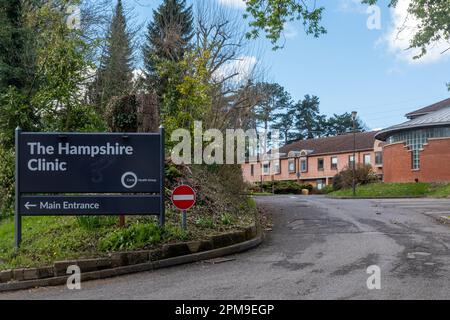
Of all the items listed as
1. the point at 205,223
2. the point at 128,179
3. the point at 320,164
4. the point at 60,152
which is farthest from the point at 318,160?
the point at 60,152

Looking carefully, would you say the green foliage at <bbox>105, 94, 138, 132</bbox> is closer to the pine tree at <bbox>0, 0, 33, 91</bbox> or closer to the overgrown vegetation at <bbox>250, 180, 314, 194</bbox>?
the pine tree at <bbox>0, 0, 33, 91</bbox>

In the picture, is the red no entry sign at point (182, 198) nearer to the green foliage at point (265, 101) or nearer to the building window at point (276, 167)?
the green foliage at point (265, 101)

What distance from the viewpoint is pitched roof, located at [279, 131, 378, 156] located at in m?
60.3

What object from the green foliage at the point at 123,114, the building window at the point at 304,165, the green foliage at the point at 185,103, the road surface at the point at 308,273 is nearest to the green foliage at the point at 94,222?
the road surface at the point at 308,273

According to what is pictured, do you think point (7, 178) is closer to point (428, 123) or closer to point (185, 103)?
point (185, 103)

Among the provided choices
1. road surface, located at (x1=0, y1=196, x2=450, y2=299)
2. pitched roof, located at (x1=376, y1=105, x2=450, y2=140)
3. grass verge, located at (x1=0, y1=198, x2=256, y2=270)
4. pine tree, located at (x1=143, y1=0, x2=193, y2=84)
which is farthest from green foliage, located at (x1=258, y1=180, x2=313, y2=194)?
grass verge, located at (x1=0, y1=198, x2=256, y2=270)

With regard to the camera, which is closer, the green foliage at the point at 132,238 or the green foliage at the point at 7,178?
the green foliage at the point at 132,238

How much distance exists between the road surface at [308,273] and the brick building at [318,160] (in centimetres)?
4537

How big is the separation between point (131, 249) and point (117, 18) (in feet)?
61.7

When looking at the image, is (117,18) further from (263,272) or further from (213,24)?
(263,272)

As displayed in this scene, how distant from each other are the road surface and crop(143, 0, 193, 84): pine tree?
1892 centimetres

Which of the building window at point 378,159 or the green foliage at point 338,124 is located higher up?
the green foliage at point 338,124

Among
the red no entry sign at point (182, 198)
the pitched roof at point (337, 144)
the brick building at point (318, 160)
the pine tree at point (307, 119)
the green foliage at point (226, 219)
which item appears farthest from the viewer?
the pine tree at point (307, 119)

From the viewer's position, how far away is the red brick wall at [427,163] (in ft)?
123
